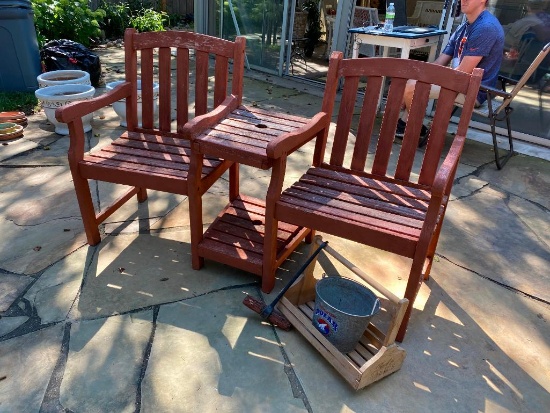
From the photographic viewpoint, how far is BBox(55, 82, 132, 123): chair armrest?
7.31 ft

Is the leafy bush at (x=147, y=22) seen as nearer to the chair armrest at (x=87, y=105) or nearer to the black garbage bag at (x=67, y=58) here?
the black garbage bag at (x=67, y=58)

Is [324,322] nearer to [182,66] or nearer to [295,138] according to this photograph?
[295,138]

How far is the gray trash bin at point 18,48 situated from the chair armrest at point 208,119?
11.9 ft

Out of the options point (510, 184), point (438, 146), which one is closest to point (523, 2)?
point (510, 184)

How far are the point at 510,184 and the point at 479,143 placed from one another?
3.32 feet

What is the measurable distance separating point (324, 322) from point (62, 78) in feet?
13.0

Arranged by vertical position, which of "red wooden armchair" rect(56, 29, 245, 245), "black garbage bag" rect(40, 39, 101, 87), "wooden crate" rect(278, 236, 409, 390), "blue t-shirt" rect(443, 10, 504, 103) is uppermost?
"blue t-shirt" rect(443, 10, 504, 103)

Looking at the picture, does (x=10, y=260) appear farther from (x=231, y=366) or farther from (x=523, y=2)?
(x=523, y=2)

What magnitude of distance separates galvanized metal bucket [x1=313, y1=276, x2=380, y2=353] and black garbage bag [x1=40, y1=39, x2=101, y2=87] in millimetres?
4502

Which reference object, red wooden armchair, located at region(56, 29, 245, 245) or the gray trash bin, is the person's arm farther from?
the gray trash bin

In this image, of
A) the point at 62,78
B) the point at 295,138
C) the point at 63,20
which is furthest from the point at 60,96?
the point at 63,20

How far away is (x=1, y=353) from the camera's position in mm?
1873

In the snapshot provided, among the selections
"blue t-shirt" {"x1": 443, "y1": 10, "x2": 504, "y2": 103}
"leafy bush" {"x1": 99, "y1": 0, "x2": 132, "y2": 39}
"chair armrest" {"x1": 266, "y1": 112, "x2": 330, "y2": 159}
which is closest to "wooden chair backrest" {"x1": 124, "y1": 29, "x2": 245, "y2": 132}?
"chair armrest" {"x1": 266, "y1": 112, "x2": 330, "y2": 159}

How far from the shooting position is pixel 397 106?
88.4 inches
